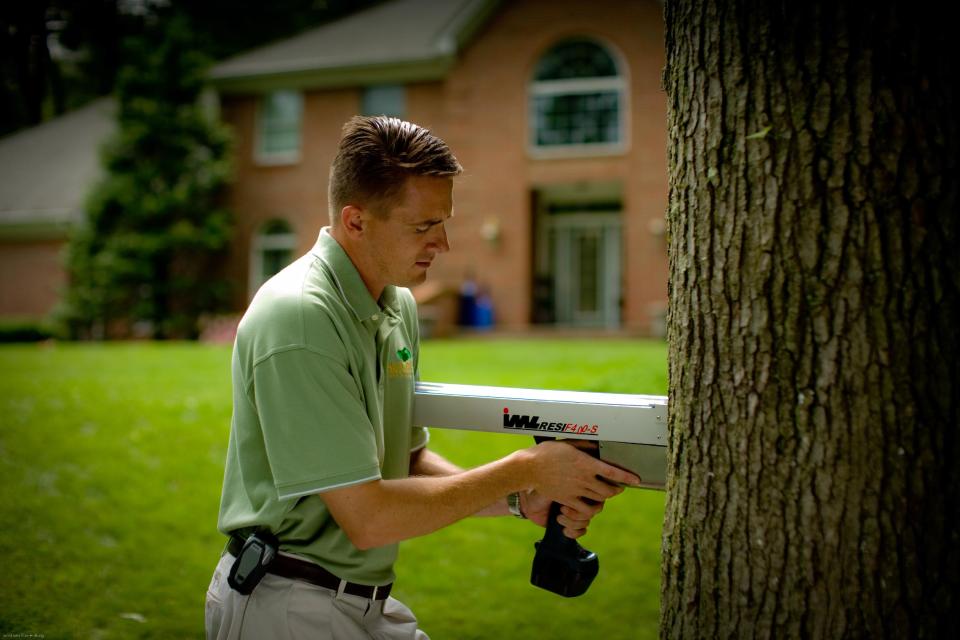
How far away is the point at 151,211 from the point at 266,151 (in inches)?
139

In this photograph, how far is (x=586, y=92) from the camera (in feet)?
60.5

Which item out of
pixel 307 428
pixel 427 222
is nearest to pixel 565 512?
pixel 307 428

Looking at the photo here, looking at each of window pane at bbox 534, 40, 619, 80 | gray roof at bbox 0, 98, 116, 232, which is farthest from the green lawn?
gray roof at bbox 0, 98, 116, 232

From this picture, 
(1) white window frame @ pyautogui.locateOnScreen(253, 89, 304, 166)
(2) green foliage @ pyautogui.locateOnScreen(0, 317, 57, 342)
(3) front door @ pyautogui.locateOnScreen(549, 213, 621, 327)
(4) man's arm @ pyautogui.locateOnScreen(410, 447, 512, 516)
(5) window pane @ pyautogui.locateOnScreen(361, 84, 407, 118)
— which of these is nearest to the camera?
(4) man's arm @ pyautogui.locateOnScreen(410, 447, 512, 516)

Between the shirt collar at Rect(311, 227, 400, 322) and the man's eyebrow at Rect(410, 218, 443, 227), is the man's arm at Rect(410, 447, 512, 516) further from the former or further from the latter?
the man's eyebrow at Rect(410, 218, 443, 227)

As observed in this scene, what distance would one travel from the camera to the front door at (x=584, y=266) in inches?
778

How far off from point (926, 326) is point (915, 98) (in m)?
0.44

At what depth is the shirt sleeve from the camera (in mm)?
1813

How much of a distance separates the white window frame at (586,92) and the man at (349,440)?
16711 mm

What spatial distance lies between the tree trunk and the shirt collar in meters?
0.80

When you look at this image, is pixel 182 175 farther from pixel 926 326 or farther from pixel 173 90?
pixel 926 326

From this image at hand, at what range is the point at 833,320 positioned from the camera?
5.27 ft

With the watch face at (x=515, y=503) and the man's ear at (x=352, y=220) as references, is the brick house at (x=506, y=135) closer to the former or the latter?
the watch face at (x=515, y=503)

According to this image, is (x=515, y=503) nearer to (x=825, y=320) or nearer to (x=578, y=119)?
(x=825, y=320)
